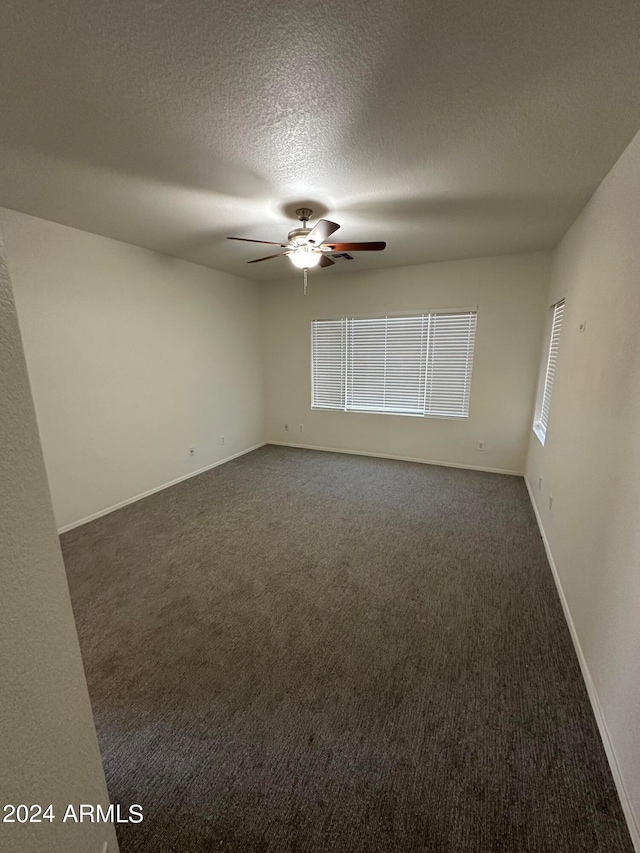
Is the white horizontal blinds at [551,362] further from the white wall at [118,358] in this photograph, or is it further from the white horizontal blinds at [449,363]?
the white wall at [118,358]

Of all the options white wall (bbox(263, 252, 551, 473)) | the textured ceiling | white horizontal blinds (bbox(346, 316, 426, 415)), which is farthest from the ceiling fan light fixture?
white horizontal blinds (bbox(346, 316, 426, 415))

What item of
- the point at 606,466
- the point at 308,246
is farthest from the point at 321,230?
the point at 606,466

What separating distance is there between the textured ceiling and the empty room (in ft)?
0.05

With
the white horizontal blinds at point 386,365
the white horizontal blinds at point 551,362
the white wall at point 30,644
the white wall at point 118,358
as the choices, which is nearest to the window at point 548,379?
the white horizontal blinds at point 551,362

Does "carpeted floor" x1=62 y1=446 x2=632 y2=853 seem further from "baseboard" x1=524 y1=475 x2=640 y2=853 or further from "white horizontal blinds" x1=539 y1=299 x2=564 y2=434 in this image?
"white horizontal blinds" x1=539 y1=299 x2=564 y2=434

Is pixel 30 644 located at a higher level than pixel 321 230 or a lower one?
lower

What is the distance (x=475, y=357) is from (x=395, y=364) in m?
1.02

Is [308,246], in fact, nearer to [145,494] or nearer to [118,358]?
[118,358]

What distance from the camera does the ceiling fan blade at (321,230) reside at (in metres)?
2.31

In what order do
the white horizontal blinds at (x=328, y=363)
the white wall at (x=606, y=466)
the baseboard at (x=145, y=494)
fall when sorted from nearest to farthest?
1. the white wall at (x=606, y=466)
2. the baseboard at (x=145, y=494)
3. the white horizontal blinds at (x=328, y=363)

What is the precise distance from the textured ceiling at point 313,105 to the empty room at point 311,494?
0.05 ft

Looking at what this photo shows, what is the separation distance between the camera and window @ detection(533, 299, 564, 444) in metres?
3.27

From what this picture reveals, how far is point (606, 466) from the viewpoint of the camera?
1681 millimetres

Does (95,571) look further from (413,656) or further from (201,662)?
(413,656)
